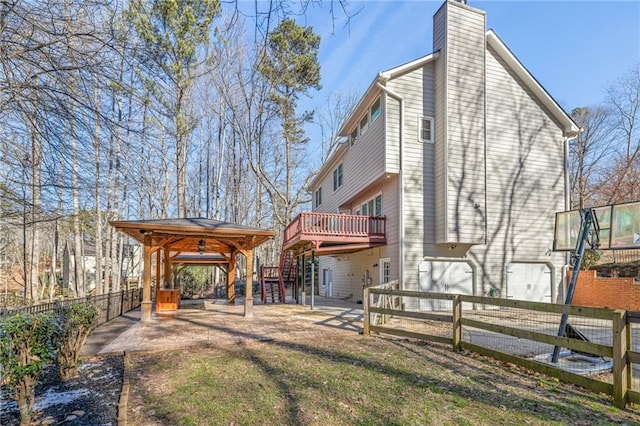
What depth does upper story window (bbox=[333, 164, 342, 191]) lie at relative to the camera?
60.6ft

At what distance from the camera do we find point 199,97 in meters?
23.5

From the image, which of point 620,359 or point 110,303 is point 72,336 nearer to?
point 110,303

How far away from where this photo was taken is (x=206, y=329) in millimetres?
8438

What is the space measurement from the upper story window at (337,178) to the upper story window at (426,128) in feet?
20.5

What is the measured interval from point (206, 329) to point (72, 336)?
143 inches

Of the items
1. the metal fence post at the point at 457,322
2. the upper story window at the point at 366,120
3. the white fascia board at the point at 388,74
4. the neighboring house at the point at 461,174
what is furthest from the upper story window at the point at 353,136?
the metal fence post at the point at 457,322

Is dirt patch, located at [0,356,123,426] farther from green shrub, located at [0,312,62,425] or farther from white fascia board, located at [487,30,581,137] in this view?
white fascia board, located at [487,30,581,137]

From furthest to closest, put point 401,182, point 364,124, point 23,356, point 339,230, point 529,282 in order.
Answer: point 364,124 → point 529,282 → point 339,230 → point 401,182 → point 23,356

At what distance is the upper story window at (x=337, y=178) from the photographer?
60.6ft

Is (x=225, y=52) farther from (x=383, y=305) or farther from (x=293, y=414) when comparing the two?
(x=293, y=414)

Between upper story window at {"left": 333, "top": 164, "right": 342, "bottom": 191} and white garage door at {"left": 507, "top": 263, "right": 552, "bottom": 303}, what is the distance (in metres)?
8.78

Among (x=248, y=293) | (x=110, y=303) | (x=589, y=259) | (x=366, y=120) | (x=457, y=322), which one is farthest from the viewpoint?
(x=589, y=259)

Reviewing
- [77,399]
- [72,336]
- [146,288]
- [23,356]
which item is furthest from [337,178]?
[23,356]

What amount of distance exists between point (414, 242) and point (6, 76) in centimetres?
1096
